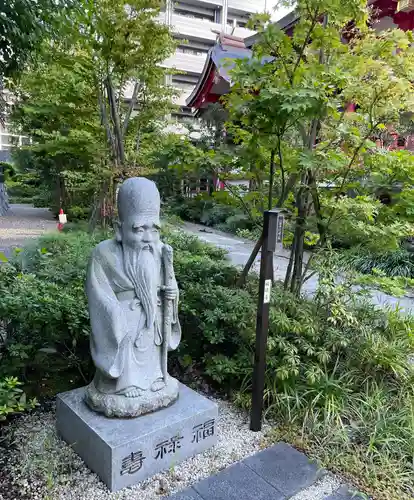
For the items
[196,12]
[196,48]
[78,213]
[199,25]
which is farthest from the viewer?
[196,12]

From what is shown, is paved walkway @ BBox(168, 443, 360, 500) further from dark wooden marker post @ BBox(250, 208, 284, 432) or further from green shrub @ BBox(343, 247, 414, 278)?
green shrub @ BBox(343, 247, 414, 278)

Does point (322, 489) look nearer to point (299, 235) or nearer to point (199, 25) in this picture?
point (299, 235)

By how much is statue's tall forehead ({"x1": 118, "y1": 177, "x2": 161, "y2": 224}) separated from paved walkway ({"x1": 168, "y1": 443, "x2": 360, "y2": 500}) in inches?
66.7

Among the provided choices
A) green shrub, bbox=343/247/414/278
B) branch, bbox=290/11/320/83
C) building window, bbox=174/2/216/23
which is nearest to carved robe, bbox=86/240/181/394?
branch, bbox=290/11/320/83

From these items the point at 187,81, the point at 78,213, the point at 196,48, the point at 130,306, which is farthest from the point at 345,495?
the point at 196,48

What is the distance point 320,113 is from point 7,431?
357 cm

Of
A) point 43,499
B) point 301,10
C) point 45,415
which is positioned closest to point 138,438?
point 43,499

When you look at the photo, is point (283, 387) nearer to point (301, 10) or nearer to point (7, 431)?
point (7, 431)

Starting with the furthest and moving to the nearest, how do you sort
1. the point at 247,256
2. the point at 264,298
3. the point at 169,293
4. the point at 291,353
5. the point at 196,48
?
the point at 196,48
the point at 247,256
the point at 291,353
the point at 264,298
the point at 169,293

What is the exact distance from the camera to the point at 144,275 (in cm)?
265

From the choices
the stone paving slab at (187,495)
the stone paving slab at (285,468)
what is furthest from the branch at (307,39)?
the stone paving slab at (187,495)

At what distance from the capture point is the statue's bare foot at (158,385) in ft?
9.07

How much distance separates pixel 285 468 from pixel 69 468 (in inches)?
55.8

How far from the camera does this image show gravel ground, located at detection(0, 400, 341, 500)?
7.89ft
